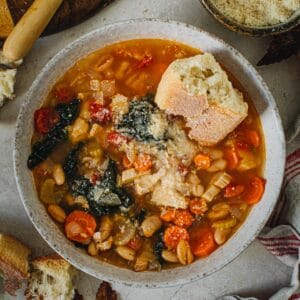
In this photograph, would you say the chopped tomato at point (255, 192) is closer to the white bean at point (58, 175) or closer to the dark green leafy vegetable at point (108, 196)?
the dark green leafy vegetable at point (108, 196)

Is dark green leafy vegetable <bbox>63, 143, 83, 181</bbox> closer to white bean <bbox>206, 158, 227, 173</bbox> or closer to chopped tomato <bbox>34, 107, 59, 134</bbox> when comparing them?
chopped tomato <bbox>34, 107, 59, 134</bbox>

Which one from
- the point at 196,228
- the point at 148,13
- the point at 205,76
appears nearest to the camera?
the point at 205,76

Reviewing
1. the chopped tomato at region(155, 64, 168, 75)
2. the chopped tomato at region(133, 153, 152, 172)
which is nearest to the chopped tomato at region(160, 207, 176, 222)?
the chopped tomato at region(133, 153, 152, 172)

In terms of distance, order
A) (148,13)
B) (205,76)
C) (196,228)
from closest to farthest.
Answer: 1. (205,76)
2. (196,228)
3. (148,13)

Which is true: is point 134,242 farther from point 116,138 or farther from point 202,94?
point 202,94

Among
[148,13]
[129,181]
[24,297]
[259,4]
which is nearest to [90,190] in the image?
[129,181]

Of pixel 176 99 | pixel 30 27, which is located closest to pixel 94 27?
pixel 30 27

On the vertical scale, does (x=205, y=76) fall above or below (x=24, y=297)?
above

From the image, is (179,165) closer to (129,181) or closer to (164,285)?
(129,181)
